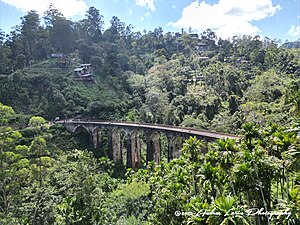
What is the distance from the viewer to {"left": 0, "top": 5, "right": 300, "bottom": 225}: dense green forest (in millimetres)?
12091

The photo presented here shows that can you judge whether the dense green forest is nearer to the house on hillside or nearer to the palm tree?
the palm tree

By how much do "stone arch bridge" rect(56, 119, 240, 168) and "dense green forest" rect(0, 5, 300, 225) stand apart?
183 centimetres

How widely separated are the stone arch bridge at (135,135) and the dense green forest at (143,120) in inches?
71.9

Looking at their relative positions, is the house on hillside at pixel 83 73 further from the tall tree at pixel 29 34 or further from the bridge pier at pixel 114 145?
the bridge pier at pixel 114 145

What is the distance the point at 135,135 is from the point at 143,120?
967 cm

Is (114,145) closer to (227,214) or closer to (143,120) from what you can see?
(143,120)

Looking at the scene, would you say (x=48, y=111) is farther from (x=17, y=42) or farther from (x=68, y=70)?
(x=17, y=42)

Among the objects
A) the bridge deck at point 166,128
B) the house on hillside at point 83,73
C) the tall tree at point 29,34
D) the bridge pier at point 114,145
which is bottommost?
the bridge pier at point 114,145

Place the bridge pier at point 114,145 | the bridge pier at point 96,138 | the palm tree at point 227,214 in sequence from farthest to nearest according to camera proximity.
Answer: the bridge pier at point 96,138, the bridge pier at point 114,145, the palm tree at point 227,214

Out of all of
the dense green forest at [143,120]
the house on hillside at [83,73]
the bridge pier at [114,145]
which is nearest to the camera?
the dense green forest at [143,120]

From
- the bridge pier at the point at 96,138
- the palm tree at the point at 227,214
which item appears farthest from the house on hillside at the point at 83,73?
the palm tree at the point at 227,214

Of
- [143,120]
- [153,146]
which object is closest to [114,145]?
[153,146]

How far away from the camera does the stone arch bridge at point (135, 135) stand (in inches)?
1291

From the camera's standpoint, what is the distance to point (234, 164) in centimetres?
1258
